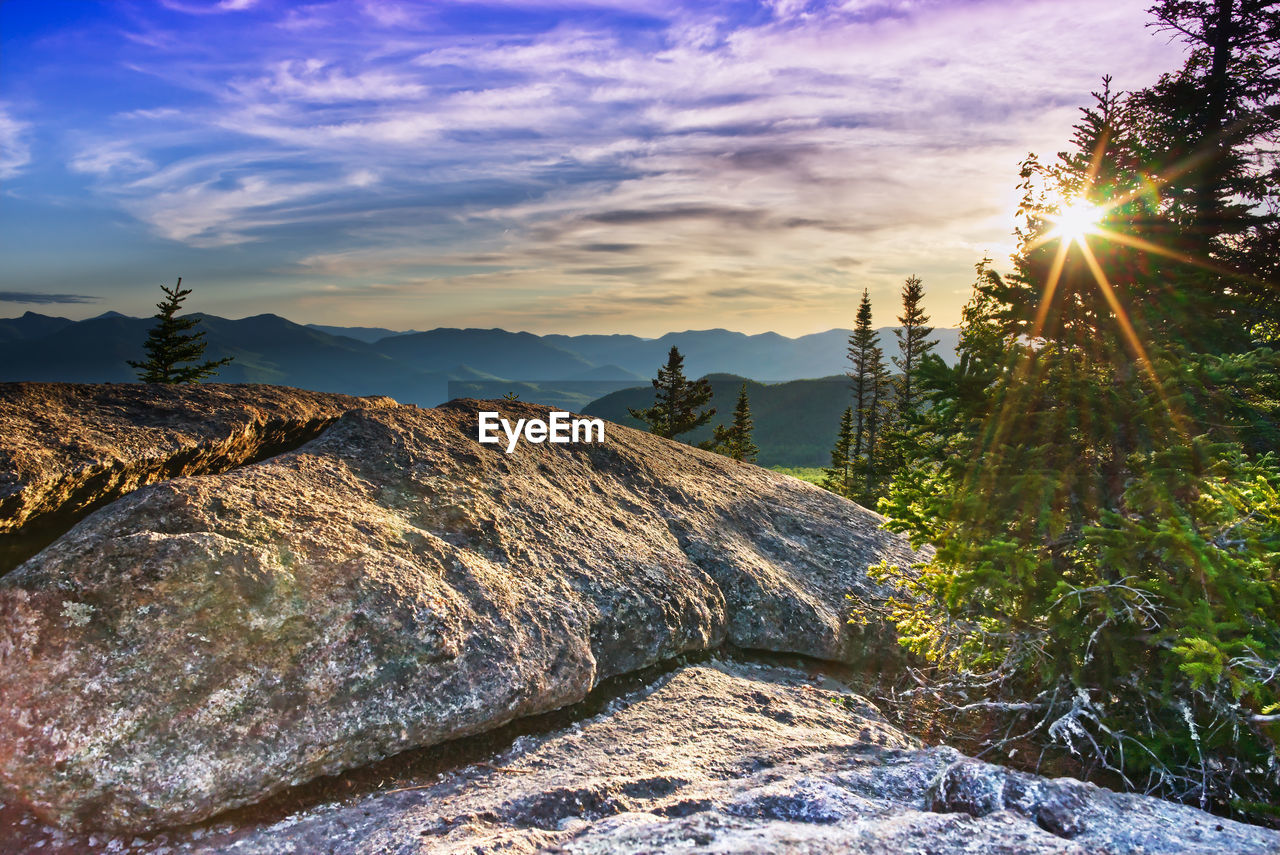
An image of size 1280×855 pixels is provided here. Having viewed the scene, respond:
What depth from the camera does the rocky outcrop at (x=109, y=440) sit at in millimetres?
7504

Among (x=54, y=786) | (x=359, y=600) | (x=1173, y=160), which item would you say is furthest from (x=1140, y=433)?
(x=1173, y=160)

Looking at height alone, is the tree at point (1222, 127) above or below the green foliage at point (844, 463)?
above

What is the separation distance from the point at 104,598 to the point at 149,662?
2.67 ft

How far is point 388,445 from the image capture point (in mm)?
10133

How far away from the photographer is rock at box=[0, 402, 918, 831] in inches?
226

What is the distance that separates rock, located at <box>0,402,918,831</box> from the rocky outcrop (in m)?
1.16

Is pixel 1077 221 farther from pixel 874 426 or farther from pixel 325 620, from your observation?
pixel 874 426

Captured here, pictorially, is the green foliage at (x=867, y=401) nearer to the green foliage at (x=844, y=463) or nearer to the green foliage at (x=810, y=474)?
the green foliage at (x=844, y=463)

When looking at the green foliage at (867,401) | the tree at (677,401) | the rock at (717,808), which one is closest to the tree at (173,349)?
the tree at (677,401)

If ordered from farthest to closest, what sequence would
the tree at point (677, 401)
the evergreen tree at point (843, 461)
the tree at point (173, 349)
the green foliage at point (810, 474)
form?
1. the green foliage at point (810, 474)
2. the evergreen tree at point (843, 461)
3. the tree at point (677, 401)
4. the tree at point (173, 349)

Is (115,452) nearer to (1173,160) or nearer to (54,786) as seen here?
(54,786)

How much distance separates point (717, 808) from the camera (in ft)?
18.2

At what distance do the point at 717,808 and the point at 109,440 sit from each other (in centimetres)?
889

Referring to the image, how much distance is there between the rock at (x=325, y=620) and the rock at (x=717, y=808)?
40 cm
